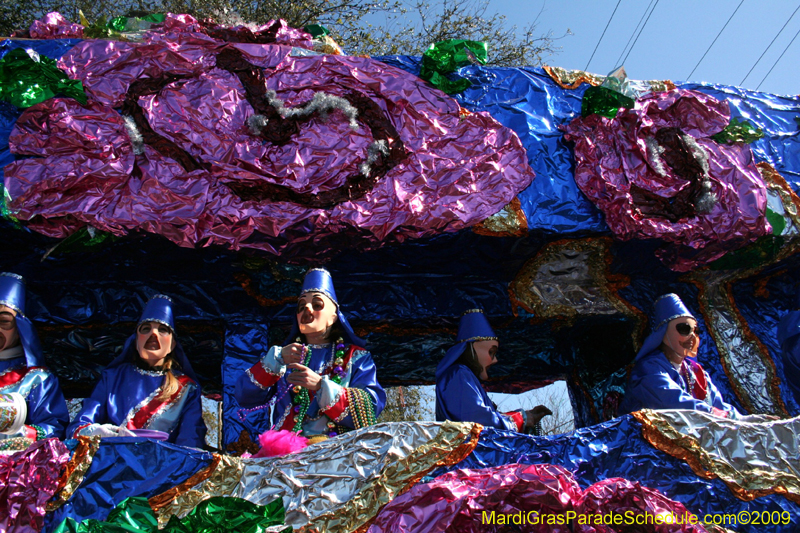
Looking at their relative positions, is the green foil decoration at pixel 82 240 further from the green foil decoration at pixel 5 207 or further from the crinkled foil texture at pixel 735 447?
the crinkled foil texture at pixel 735 447

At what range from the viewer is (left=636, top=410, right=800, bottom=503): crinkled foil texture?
3.54 metres

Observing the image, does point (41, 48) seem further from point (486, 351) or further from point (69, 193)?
point (486, 351)

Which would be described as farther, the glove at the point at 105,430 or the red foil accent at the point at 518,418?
the red foil accent at the point at 518,418

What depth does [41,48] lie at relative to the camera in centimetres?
477

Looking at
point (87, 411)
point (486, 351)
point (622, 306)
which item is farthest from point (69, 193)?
point (622, 306)

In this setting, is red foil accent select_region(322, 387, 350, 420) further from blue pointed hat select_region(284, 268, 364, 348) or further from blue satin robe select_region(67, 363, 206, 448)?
blue satin robe select_region(67, 363, 206, 448)

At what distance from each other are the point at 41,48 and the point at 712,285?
4763mm

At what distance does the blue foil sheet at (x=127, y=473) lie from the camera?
3.31m

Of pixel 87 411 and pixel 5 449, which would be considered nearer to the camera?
pixel 5 449

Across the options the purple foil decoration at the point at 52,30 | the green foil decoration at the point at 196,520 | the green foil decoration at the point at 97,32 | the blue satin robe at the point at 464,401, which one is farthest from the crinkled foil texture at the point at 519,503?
the purple foil decoration at the point at 52,30

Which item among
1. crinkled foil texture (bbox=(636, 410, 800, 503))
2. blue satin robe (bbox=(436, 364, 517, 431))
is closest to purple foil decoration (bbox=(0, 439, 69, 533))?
blue satin robe (bbox=(436, 364, 517, 431))

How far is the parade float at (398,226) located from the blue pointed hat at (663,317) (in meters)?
0.42

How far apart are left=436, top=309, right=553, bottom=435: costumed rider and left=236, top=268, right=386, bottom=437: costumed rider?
1.36 ft

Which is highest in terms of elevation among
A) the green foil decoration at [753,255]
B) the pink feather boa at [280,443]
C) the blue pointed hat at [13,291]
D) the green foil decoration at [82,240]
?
the green foil decoration at [753,255]
